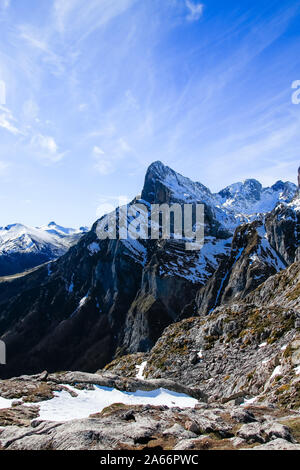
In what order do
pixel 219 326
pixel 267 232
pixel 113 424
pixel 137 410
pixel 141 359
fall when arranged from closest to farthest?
pixel 113 424
pixel 137 410
pixel 219 326
pixel 141 359
pixel 267 232

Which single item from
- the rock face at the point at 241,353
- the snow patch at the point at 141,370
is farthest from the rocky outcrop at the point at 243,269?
the snow patch at the point at 141,370

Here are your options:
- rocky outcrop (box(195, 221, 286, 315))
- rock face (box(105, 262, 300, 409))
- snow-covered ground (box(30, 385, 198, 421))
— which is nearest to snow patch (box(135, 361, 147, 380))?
rock face (box(105, 262, 300, 409))

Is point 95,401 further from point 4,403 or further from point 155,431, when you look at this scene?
point 155,431

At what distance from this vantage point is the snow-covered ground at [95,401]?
26.5 meters

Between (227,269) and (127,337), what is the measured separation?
241ft

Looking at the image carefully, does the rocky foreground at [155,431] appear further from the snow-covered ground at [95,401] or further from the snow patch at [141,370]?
the snow patch at [141,370]

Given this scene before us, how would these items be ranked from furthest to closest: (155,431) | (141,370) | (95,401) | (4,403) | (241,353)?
(141,370)
(241,353)
(95,401)
(4,403)
(155,431)

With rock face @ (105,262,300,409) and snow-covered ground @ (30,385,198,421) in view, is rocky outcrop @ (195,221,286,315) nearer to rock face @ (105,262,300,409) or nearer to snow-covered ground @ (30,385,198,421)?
rock face @ (105,262,300,409)

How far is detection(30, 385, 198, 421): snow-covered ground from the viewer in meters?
26.5

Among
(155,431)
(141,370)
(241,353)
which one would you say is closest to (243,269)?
(141,370)

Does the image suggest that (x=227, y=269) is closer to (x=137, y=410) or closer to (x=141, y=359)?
(x=141, y=359)

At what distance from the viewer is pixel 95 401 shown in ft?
103
